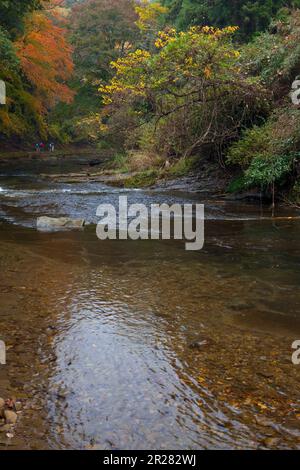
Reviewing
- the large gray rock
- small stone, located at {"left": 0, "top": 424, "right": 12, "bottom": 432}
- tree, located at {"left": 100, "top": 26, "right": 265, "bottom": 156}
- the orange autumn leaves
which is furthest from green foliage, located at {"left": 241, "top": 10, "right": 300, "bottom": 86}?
small stone, located at {"left": 0, "top": 424, "right": 12, "bottom": 432}

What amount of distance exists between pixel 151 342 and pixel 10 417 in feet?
5.49

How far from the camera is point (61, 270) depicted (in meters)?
7.14

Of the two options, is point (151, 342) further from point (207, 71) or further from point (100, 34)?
point (100, 34)

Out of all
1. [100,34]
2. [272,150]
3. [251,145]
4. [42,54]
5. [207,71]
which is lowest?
[272,150]

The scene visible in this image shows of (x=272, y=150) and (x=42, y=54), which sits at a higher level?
(x=42, y=54)

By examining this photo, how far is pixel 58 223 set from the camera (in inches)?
417

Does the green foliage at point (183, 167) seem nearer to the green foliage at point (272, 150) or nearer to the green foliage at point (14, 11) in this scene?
the green foliage at point (272, 150)

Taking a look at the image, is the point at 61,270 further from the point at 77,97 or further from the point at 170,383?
the point at 77,97

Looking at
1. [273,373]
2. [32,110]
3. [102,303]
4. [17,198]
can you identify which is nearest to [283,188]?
[17,198]

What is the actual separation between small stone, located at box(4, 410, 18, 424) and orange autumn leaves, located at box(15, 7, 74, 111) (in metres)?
Answer: 21.8

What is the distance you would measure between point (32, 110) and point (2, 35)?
526 inches

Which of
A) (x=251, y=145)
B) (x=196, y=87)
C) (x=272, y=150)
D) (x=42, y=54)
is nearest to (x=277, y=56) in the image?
(x=196, y=87)

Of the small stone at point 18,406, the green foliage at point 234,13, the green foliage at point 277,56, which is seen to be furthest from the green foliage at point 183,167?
the small stone at point 18,406

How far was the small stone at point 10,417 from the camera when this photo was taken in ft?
10.8
